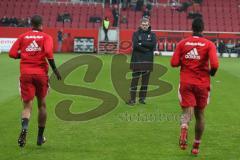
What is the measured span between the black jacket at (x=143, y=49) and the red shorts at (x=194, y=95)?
6425 millimetres

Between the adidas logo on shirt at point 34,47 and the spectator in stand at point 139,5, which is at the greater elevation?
the adidas logo on shirt at point 34,47

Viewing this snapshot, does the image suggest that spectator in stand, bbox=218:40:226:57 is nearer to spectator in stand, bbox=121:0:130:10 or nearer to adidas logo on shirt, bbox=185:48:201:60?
spectator in stand, bbox=121:0:130:10

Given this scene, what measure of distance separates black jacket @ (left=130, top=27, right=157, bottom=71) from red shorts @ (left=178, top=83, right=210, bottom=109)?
253 inches

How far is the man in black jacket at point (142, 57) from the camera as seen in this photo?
16.3 meters

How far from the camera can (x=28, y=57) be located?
1028cm

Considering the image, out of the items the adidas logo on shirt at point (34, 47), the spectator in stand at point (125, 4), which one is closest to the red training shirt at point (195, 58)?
the adidas logo on shirt at point (34, 47)

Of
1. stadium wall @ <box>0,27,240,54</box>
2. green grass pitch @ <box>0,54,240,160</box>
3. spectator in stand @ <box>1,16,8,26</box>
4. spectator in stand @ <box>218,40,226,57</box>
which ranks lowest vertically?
spectator in stand @ <box>218,40,226,57</box>

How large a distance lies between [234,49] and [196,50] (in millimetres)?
36296

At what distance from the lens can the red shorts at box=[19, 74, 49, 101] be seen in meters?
10.2

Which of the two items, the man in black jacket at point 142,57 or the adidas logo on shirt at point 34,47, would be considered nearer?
the adidas logo on shirt at point 34,47

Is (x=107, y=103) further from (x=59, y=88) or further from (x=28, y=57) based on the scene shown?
(x=28, y=57)

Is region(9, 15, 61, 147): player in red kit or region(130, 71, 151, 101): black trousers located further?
region(130, 71, 151, 101): black trousers

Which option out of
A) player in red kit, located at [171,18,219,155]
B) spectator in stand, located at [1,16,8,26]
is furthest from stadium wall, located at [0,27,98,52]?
player in red kit, located at [171,18,219,155]

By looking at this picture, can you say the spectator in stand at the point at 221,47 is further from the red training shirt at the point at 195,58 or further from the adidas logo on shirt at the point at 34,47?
the adidas logo on shirt at the point at 34,47
